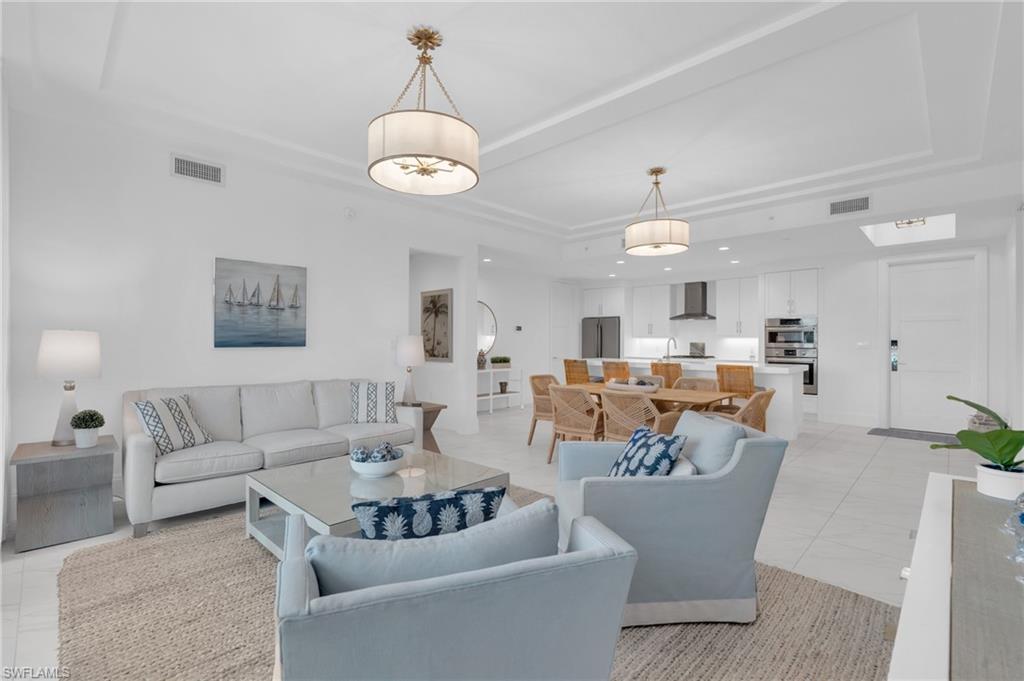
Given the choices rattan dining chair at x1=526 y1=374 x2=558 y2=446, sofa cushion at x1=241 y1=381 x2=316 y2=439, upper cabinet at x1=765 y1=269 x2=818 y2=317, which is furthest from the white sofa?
upper cabinet at x1=765 y1=269 x2=818 y2=317

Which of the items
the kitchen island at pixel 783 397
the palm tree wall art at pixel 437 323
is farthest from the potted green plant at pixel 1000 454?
the palm tree wall art at pixel 437 323

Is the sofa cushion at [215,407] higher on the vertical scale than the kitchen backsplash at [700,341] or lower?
lower

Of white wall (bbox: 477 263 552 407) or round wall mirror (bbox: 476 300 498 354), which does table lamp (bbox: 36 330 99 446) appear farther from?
round wall mirror (bbox: 476 300 498 354)

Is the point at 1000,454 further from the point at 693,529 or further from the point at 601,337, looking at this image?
the point at 601,337

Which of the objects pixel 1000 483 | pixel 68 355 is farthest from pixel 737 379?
pixel 68 355

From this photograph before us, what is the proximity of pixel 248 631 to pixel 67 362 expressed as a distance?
2201 millimetres

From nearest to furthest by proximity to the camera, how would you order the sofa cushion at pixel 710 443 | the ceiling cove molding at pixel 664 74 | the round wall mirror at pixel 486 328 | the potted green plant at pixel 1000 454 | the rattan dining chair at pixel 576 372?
1. the potted green plant at pixel 1000 454
2. the sofa cushion at pixel 710 443
3. the ceiling cove molding at pixel 664 74
4. the rattan dining chair at pixel 576 372
5. the round wall mirror at pixel 486 328

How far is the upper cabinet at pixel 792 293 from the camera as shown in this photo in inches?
300

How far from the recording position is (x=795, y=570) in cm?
262

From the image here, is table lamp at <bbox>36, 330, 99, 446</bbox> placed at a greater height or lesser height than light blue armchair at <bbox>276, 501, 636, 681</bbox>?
greater

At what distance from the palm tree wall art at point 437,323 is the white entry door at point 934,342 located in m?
6.17

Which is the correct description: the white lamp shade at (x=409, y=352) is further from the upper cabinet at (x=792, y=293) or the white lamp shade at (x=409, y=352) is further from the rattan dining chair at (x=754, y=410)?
the upper cabinet at (x=792, y=293)

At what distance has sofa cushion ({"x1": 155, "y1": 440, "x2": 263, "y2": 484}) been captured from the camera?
10.3ft

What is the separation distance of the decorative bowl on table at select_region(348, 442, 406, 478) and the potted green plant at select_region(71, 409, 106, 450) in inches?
66.5
